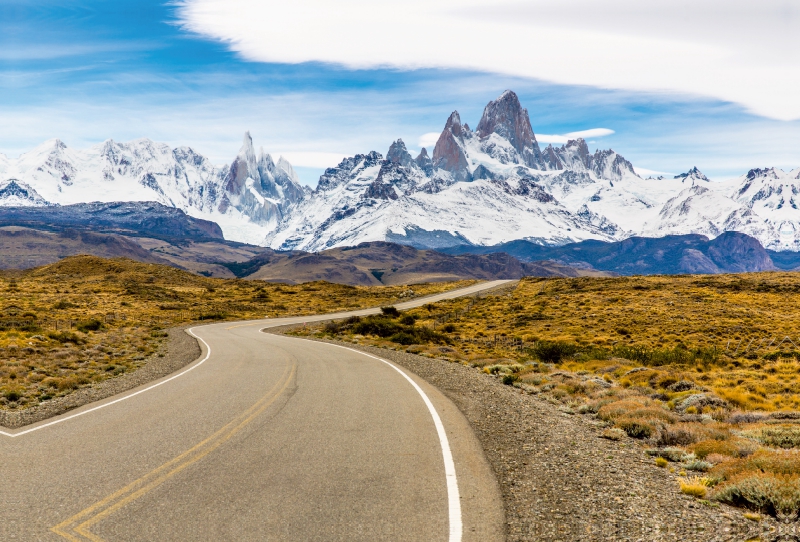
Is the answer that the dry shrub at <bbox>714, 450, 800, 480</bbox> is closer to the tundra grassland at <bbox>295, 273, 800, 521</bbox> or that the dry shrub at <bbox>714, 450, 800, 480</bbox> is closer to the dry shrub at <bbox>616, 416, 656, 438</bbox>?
the tundra grassland at <bbox>295, 273, 800, 521</bbox>

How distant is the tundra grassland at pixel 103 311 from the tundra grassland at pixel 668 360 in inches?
547

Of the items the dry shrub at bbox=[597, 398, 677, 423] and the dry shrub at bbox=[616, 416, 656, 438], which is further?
the dry shrub at bbox=[597, 398, 677, 423]

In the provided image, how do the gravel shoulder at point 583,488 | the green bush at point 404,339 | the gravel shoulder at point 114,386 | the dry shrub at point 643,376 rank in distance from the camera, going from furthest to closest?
1. the green bush at point 404,339
2. the dry shrub at point 643,376
3. the gravel shoulder at point 114,386
4. the gravel shoulder at point 583,488

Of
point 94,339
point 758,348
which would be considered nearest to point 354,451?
point 94,339

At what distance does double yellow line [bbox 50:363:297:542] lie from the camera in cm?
653

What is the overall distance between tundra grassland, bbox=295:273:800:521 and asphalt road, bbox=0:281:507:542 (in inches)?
141

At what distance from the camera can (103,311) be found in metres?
55.5

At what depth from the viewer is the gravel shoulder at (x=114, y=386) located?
1309cm

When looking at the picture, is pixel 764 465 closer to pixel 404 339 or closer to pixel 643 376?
pixel 643 376

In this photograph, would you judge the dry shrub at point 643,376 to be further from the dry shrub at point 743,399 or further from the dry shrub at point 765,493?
the dry shrub at point 765,493

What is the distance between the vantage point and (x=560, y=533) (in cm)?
680

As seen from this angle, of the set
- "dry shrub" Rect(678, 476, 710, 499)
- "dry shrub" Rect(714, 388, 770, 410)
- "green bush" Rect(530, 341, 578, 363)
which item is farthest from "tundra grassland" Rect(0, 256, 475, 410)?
"dry shrub" Rect(714, 388, 770, 410)

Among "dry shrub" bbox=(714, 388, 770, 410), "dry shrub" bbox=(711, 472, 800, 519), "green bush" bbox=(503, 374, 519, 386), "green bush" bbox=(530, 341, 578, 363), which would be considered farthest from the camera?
"green bush" bbox=(530, 341, 578, 363)

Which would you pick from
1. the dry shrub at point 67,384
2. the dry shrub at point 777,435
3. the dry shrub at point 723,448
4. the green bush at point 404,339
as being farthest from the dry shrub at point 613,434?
the green bush at point 404,339
